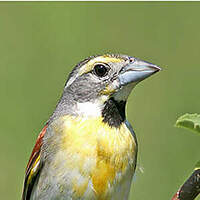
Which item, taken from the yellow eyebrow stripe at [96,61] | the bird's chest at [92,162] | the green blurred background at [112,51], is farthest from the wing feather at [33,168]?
the green blurred background at [112,51]

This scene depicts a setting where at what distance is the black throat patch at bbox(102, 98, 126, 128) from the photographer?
4094 millimetres

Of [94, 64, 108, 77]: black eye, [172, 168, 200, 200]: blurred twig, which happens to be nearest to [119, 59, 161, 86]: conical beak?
[94, 64, 108, 77]: black eye

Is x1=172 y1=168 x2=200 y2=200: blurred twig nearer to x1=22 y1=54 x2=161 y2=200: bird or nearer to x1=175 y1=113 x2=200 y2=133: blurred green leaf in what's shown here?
x1=175 y1=113 x2=200 y2=133: blurred green leaf

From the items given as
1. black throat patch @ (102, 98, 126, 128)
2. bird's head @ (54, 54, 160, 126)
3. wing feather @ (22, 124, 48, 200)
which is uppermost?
bird's head @ (54, 54, 160, 126)

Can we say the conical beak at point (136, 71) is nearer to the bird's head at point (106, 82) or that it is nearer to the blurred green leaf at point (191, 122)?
the bird's head at point (106, 82)

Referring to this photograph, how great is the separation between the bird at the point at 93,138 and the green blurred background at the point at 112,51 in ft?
6.44

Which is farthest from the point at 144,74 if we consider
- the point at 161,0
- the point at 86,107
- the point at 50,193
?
the point at 161,0

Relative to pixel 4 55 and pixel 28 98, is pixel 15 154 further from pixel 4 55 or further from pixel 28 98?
pixel 4 55

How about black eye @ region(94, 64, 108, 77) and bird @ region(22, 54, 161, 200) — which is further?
black eye @ region(94, 64, 108, 77)

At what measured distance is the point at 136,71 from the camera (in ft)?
13.0

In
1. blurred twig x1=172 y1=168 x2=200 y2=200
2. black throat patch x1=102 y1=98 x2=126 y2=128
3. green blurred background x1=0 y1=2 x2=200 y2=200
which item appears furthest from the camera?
green blurred background x1=0 y1=2 x2=200 y2=200

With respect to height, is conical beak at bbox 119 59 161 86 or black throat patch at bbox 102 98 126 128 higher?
conical beak at bbox 119 59 161 86

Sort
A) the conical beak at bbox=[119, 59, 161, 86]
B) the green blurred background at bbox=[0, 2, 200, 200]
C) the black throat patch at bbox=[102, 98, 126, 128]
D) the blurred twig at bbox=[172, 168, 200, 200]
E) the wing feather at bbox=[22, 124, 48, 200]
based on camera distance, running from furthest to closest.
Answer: the green blurred background at bbox=[0, 2, 200, 200] → the wing feather at bbox=[22, 124, 48, 200] → the black throat patch at bbox=[102, 98, 126, 128] → the conical beak at bbox=[119, 59, 161, 86] → the blurred twig at bbox=[172, 168, 200, 200]

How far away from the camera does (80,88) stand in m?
4.27
